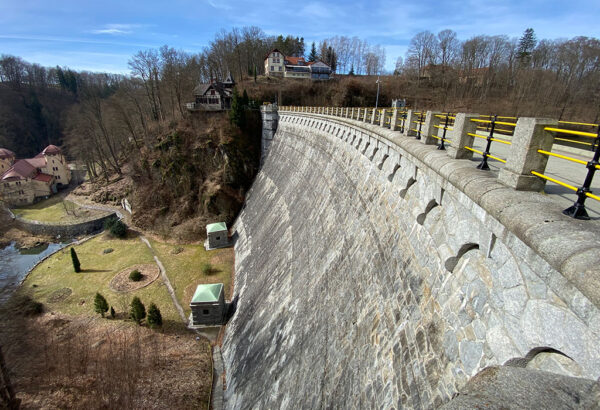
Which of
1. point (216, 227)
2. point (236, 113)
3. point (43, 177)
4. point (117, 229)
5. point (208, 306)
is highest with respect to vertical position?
point (236, 113)

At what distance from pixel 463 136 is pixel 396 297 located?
4223 millimetres

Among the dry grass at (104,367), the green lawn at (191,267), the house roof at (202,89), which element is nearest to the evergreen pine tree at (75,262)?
the green lawn at (191,267)

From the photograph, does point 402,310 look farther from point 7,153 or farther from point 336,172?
point 7,153

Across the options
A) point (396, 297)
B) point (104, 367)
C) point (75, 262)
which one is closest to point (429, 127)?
point (396, 297)

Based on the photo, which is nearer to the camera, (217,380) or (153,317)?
(217,380)

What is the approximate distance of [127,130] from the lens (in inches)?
2032

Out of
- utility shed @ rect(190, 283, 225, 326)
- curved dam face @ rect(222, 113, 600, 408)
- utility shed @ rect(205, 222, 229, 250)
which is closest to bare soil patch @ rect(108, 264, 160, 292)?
utility shed @ rect(205, 222, 229, 250)

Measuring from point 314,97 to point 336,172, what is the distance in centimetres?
5135

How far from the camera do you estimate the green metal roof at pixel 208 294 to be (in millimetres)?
19984

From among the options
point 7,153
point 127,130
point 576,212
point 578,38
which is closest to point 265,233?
point 576,212

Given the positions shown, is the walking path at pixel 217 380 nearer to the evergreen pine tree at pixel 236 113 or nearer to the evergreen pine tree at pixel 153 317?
the evergreen pine tree at pixel 153 317

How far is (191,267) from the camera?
91.2 ft

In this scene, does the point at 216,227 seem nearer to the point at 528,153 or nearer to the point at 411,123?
the point at 411,123

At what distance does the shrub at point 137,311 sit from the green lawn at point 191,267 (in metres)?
2.91
